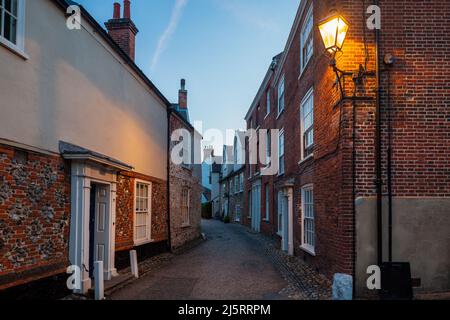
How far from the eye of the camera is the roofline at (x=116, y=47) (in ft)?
25.8

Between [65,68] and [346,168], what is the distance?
6.32 m

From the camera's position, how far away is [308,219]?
12.0 m

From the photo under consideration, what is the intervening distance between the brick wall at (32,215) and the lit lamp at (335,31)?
19.6ft

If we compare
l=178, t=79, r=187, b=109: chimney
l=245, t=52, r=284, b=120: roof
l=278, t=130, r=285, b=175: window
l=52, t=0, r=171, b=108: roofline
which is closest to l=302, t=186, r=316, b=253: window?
l=278, t=130, r=285, b=175: window

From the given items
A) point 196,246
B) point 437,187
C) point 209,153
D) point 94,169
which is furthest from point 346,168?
point 209,153

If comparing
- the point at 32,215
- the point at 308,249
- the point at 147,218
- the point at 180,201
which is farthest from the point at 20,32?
the point at 180,201

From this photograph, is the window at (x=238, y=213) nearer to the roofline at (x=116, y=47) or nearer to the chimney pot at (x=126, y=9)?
the roofline at (x=116, y=47)

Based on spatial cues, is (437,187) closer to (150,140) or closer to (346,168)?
(346,168)

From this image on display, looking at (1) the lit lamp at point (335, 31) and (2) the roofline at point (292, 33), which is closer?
(1) the lit lamp at point (335, 31)

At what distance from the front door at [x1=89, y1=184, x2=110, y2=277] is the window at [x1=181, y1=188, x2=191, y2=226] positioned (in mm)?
8594

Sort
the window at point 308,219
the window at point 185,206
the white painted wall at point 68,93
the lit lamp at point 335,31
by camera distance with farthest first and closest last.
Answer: the window at point 185,206, the window at point 308,219, the lit lamp at point 335,31, the white painted wall at point 68,93

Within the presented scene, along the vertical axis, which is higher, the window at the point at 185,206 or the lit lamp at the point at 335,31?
the lit lamp at the point at 335,31

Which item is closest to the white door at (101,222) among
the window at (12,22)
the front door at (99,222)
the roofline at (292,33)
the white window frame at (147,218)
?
the front door at (99,222)

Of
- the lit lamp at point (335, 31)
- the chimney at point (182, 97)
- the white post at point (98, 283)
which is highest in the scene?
the chimney at point (182, 97)
